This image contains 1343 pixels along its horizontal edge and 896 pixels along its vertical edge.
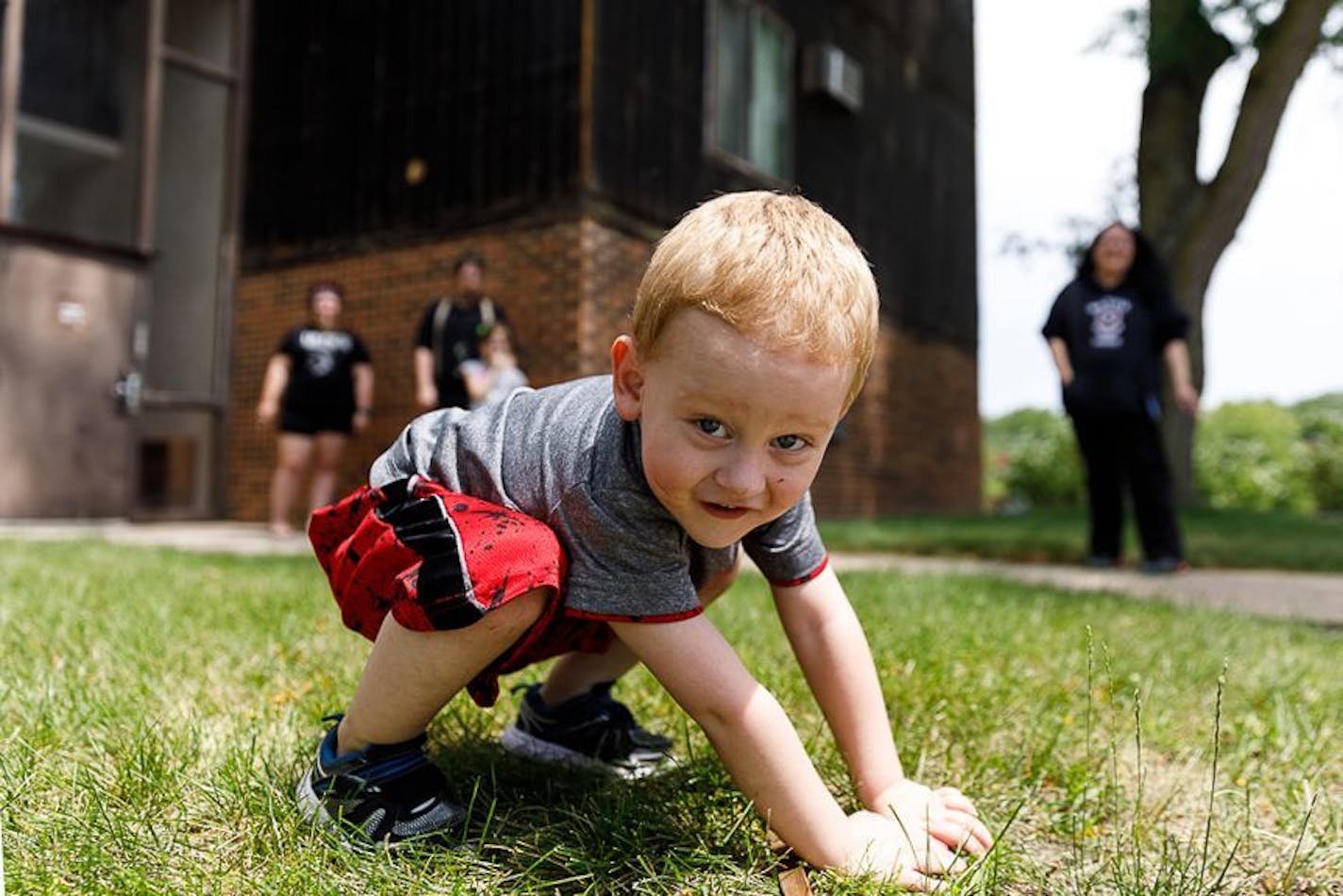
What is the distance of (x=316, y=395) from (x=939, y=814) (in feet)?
20.1

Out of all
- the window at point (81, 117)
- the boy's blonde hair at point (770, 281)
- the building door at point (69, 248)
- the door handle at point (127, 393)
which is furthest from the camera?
the window at point (81, 117)

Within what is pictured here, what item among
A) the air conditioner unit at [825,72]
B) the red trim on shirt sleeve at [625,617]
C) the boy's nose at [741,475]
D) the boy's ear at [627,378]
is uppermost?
the air conditioner unit at [825,72]

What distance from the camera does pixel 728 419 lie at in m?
1.25

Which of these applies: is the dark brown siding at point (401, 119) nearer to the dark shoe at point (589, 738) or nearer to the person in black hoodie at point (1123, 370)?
the person in black hoodie at point (1123, 370)

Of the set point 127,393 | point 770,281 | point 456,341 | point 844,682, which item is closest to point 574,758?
point 844,682

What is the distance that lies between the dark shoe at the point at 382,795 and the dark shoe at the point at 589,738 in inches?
12.4

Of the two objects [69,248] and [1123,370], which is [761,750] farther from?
[69,248]

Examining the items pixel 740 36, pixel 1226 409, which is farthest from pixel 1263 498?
pixel 740 36

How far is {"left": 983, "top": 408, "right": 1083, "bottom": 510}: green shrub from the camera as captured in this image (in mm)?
16984

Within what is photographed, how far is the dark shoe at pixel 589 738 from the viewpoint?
1819 millimetres

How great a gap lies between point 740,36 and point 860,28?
7.77ft

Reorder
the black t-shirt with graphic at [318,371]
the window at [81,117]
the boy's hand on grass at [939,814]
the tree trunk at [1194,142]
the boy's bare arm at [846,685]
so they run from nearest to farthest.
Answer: the boy's hand on grass at [939,814] → the boy's bare arm at [846,685] → the black t-shirt with graphic at [318,371] → the window at [81,117] → the tree trunk at [1194,142]

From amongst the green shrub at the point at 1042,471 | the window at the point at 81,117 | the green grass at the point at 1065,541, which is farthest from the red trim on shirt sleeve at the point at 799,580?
the green shrub at the point at 1042,471

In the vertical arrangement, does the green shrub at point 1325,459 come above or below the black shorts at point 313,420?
above
